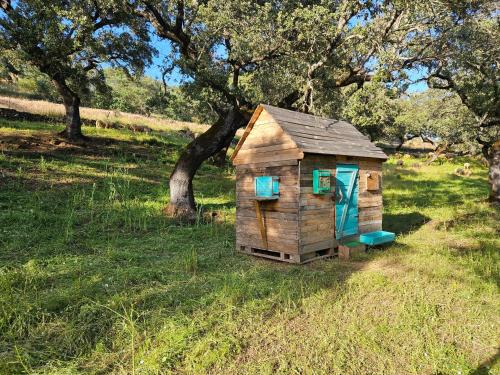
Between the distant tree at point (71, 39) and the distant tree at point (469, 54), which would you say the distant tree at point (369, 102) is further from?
the distant tree at point (71, 39)

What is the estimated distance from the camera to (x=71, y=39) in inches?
505

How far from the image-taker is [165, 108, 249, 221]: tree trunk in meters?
12.2

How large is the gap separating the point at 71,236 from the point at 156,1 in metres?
7.56

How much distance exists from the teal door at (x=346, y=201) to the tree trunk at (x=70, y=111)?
17.6 m

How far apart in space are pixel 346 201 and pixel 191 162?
19.6 feet

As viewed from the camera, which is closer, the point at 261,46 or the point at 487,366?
the point at 487,366

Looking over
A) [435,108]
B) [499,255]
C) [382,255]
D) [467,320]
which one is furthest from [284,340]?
[435,108]

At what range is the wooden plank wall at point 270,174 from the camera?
25.4ft

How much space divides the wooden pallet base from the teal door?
495 millimetres

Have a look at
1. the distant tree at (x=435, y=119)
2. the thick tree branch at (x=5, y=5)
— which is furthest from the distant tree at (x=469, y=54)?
the thick tree branch at (x=5, y=5)

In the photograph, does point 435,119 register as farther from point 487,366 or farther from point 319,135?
point 487,366

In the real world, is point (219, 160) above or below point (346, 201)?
above

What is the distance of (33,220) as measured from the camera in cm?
953

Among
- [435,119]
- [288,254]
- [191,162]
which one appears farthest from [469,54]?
[435,119]
